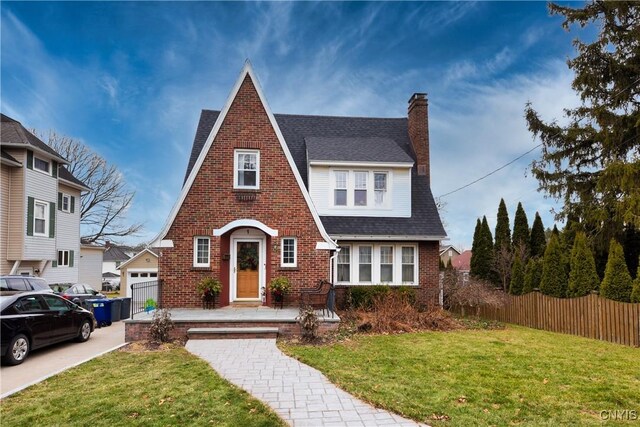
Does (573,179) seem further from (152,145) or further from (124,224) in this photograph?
(124,224)

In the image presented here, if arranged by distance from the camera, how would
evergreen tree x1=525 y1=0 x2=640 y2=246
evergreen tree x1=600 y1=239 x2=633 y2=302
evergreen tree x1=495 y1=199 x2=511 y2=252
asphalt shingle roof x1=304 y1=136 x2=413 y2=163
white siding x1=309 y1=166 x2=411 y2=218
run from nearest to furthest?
evergreen tree x1=600 y1=239 x2=633 y2=302 < evergreen tree x1=525 y1=0 x2=640 y2=246 < asphalt shingle roof x1=304 y1=136 x2=413 y2=163 < white siding x1=309 y1=166 x2=411 y2=218 < evergreen tree x1=495 y1=199 x2=511 y2=252

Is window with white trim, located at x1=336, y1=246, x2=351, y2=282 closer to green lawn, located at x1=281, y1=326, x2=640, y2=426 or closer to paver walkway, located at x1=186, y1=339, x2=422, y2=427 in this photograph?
green lawn, located at x1=281, y1=326, x2=640, y2=426

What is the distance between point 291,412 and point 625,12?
18180 mm

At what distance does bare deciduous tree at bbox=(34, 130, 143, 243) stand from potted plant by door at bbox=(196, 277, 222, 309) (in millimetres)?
24944

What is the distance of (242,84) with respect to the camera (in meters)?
13.2

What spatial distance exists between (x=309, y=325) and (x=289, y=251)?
3916 millimetres

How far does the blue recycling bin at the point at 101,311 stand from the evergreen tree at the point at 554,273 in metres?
16.0

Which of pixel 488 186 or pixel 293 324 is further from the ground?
pixel 488 186

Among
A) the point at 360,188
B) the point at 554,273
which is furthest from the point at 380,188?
the point at 554,273

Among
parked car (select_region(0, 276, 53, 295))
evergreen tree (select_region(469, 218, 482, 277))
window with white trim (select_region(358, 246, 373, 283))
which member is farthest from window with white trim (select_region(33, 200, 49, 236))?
evergreen tree (select_region(469, 218, 482, 277))

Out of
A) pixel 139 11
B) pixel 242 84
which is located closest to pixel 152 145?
pixel 242 84

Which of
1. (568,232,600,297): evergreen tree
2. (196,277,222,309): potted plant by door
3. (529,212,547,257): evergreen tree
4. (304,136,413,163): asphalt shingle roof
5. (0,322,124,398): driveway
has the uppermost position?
(304,136,413,163): asphalt shingle roof

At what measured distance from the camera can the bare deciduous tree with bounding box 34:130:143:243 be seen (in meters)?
31.6

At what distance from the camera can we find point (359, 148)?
16.0 metres
